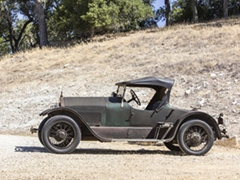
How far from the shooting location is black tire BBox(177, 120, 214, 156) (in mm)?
10430

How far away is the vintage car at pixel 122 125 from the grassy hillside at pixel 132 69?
4062mm

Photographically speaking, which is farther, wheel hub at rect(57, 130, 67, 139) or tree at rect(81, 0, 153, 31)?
tree at rect(81, 0, 153, 31)

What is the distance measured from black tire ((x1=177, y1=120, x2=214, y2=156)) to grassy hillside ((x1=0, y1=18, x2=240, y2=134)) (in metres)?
3.96

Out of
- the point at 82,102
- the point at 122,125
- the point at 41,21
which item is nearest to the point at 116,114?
the point at 122,125

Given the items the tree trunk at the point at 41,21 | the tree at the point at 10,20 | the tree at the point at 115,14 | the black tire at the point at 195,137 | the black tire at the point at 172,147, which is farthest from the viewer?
the tree at the point at 10,20

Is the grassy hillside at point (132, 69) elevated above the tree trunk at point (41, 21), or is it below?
below

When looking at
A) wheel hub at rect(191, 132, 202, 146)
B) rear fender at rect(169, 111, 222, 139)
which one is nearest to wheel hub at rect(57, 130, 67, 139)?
rear fender at rect(169, 111, 222, 139)

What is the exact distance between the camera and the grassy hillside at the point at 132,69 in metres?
17.9

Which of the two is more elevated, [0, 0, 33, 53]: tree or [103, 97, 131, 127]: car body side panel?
[0, 0, 33, 53]: tree

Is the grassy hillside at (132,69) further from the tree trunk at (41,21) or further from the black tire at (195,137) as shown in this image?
the tree trunk at (41,21)

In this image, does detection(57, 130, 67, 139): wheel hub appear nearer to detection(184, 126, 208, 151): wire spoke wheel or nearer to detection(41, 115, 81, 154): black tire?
detection(41, 115, 81, 154): black tire

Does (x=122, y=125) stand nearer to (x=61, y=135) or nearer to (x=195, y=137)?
(x=61, y=135)

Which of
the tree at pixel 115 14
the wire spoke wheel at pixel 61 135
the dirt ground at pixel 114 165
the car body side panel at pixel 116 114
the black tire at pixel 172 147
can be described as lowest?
the black tire at pixel 172 147

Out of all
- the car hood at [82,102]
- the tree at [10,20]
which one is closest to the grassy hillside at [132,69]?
the car hood at [82,102]
